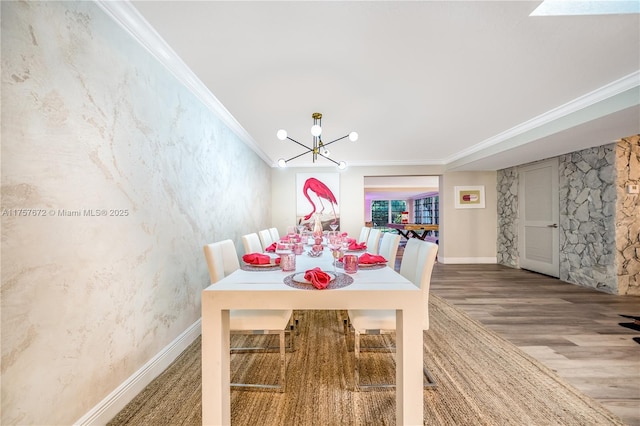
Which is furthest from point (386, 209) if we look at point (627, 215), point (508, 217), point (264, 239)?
point (264, 239)

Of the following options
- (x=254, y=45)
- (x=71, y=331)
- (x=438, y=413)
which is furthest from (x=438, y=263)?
(x=71, y=331)

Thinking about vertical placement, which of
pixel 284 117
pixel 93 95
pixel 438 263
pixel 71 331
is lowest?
pixel 438 263

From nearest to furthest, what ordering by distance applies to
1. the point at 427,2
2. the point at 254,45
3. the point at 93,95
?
the point at 93,95 → the point at 427,2 → the point at 254,45

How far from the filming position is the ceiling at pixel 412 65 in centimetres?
151

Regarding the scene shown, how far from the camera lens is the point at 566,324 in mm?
2531

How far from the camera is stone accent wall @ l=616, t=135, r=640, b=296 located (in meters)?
3.43

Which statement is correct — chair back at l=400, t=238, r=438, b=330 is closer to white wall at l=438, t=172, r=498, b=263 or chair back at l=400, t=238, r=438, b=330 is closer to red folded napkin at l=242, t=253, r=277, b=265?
red folded napkin at l=242, t=253, r=277, b=265

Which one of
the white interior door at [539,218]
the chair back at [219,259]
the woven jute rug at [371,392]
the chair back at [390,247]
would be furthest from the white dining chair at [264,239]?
the white interior door at [539,218]

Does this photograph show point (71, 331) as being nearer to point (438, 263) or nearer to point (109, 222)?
point (109, 222)

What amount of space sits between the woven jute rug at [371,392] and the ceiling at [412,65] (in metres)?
2.29

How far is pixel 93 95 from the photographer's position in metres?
1.32

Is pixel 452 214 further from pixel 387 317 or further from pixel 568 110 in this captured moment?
pixel 387 317

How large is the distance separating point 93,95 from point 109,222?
0.67 metres

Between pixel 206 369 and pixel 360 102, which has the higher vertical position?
pixel 360 102
